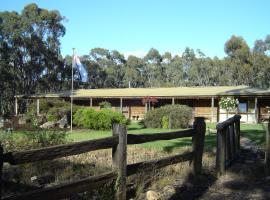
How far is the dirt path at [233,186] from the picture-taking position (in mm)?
6281

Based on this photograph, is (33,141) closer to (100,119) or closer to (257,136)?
(257,136)

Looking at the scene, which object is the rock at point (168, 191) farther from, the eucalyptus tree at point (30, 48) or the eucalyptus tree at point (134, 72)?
the eucalyptus tree at point (134, 72)

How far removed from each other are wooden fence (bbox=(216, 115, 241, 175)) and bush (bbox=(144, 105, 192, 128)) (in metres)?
11.9

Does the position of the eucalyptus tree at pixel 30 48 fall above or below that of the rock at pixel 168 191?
above

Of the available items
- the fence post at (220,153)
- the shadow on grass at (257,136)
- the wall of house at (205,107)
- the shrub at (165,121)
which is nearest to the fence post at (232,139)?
the fence post at (220,153)

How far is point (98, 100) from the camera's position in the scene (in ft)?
131

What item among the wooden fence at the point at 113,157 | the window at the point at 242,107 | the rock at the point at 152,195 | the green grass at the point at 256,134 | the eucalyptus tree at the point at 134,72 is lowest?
the green grass at the point at 256,134

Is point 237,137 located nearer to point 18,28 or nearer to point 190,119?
point 190,119

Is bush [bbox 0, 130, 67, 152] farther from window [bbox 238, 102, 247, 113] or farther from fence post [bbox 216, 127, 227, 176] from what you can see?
window [bbox 238, 102, 247, 113]

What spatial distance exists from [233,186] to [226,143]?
5.54 ft

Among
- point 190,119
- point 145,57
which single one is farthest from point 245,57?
point 190,119

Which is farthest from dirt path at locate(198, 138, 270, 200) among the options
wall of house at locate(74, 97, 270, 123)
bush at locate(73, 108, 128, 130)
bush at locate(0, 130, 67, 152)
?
wall of house at locate(74, 97, 270, 123)

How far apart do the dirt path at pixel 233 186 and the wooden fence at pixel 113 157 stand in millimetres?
506

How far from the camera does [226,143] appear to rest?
28.0 feet
